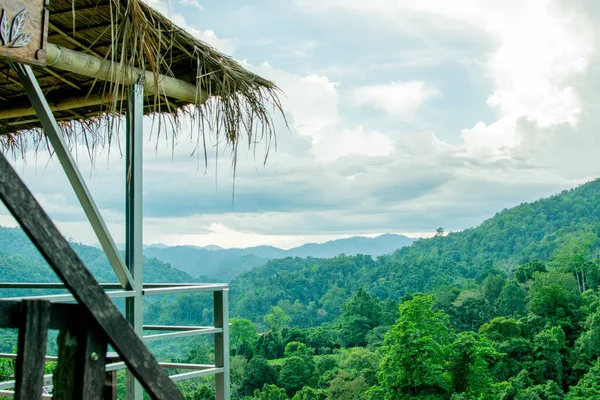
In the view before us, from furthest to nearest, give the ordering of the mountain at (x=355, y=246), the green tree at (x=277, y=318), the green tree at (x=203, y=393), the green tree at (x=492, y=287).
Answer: the mountain at (x=355, y=246)
the green tree at (x=277, y=318)
the green tree at (x=492, y=287)
the green tree at (x=203, y=393)

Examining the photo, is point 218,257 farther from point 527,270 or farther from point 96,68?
point 96,68

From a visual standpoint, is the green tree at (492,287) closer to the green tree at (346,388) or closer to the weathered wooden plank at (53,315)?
the green tree at (346,388)

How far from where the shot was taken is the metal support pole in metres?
1.97

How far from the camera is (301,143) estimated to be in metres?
27.1

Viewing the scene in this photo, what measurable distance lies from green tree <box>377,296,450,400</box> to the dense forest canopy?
0.17 ft

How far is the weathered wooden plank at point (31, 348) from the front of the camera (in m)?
0.89

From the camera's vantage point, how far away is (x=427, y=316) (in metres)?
25.8

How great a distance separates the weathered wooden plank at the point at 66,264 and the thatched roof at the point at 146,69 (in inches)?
56.9

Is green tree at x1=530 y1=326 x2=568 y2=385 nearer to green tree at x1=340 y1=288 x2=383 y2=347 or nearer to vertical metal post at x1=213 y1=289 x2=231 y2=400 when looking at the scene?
Result: green tree at x1=340 y1=288 x2=383 y2=347

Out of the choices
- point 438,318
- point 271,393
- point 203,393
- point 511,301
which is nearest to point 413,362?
point 438,318

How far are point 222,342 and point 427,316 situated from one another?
78.2 ft

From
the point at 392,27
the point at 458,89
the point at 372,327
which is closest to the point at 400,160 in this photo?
the point at 458,89

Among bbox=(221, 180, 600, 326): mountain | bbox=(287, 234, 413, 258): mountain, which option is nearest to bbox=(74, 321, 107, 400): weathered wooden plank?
bbox=(221, 180, 600, 326): mountain

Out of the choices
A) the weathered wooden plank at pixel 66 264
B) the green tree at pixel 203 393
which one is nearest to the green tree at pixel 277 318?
the green tree at pixel 203 393
